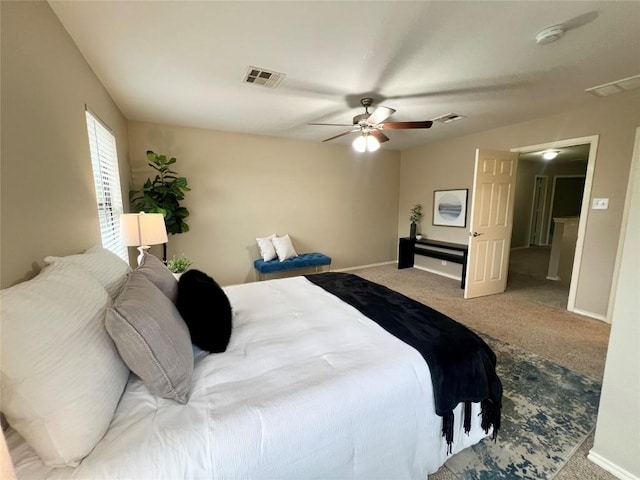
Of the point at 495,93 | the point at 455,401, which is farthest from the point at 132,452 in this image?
the point at 495,93

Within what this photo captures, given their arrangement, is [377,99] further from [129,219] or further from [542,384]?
[542,384]

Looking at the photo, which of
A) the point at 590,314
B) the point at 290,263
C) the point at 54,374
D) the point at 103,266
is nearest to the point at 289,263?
the point at 290,263

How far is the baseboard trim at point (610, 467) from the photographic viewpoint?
1325mm

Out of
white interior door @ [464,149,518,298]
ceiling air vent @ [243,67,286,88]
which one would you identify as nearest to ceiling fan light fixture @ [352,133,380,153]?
ceiling air vent @ [243,67,286,88]

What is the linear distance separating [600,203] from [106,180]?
5.32m

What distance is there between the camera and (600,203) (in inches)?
121

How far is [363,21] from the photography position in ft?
5.38

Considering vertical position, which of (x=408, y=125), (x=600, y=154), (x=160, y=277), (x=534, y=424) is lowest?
(x=534, y=424)

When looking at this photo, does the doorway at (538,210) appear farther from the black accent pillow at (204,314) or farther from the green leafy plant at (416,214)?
the black accent pillow at (204,314)

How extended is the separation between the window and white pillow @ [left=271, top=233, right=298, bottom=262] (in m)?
2.03

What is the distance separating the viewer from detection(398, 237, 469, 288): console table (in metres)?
4.27

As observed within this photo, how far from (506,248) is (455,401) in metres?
3.56

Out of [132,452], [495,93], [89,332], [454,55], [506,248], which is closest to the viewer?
[132,452]

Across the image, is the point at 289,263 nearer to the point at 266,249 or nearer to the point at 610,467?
the point at 266,249
